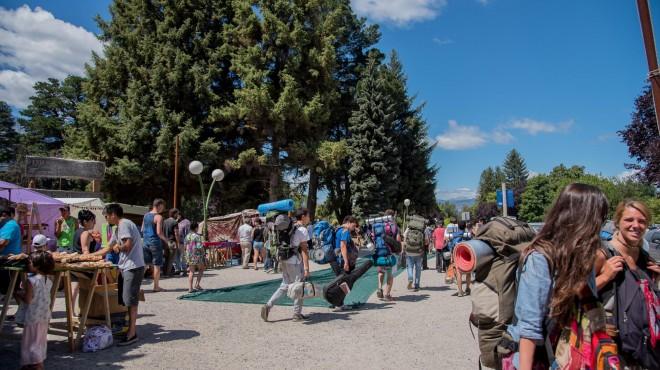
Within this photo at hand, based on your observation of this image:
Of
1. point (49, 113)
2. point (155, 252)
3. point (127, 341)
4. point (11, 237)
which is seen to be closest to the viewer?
point (127, 341)

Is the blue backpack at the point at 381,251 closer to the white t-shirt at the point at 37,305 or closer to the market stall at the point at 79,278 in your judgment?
the market stall at the point at 79,278

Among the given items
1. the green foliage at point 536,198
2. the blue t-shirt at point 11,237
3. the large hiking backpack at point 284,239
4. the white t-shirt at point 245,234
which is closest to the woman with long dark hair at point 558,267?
the large hiking backpack at point 284,239

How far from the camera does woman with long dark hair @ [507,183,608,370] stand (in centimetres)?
200

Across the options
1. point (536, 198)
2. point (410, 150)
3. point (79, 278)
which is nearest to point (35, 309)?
point (79, 278)

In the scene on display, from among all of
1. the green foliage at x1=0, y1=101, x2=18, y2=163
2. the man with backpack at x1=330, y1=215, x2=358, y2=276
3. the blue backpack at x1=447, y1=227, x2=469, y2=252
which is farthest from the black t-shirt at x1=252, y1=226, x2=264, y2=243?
the green foliage at x1=0, y1=101, x2=18, y2=163

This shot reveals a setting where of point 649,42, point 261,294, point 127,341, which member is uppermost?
point 649,42

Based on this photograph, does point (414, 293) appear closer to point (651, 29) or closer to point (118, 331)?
point (118, 331)

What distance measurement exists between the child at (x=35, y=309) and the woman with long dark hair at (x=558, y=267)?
4529 millimetres

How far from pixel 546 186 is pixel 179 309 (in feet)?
267

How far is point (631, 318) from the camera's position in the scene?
87.4 inches

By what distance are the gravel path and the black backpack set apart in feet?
9.93

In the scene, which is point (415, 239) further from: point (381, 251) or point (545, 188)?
point (545, 188)

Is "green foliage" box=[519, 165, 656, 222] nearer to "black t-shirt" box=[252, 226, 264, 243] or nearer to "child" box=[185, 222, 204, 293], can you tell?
"black t-shirt" box=[252, 226, 264, 243]

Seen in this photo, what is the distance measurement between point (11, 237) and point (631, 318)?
6962 mm
